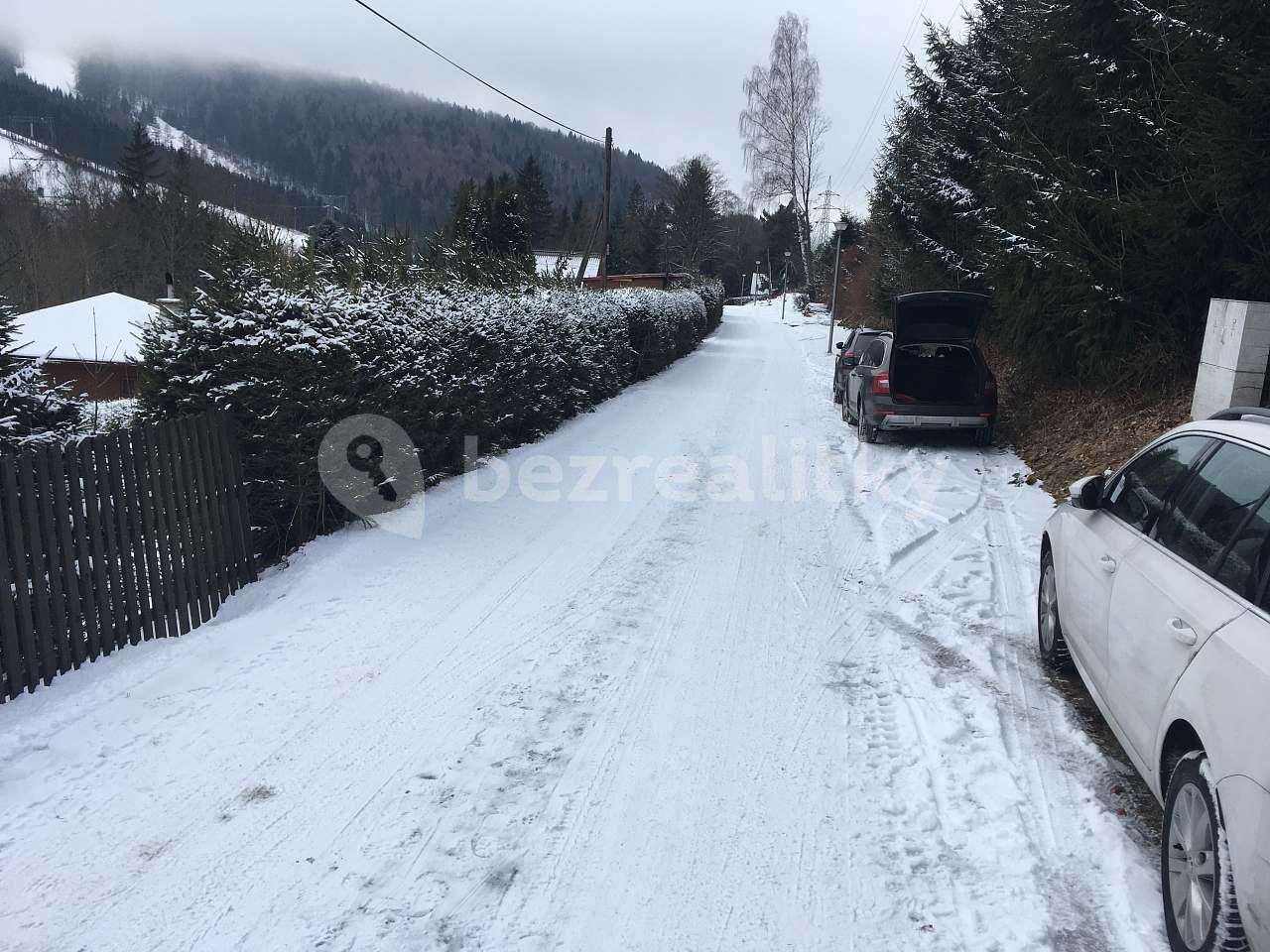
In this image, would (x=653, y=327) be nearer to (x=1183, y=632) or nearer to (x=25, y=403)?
(x=25, y=403)

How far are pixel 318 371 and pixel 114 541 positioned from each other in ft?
7.06

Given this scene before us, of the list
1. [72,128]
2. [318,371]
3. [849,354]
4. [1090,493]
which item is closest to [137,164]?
[849,354]

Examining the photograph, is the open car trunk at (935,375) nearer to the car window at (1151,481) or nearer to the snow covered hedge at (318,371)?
the snow covered hedge at (318,371)

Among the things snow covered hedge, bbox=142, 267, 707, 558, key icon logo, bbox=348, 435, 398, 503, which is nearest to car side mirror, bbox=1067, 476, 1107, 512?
snow covered hedge, bbox=142, 267, 707, 558

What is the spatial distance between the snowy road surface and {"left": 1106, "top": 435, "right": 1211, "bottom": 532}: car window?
3.87 feet

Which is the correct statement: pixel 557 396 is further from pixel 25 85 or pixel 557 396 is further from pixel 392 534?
pixel 25 85

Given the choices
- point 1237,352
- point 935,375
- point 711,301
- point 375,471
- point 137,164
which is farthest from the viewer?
point 137,164

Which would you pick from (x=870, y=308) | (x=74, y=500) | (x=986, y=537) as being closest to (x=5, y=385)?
(x=74, y=500)

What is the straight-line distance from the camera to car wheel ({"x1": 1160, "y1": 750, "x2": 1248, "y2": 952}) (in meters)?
2.33

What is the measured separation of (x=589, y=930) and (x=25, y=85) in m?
202

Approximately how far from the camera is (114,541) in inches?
192

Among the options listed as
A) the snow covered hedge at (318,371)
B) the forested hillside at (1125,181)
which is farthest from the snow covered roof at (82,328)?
the forested hillside at (1125,181)

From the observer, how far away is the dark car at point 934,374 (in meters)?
11.1

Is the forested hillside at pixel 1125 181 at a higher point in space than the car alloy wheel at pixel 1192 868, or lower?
higher
